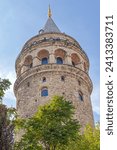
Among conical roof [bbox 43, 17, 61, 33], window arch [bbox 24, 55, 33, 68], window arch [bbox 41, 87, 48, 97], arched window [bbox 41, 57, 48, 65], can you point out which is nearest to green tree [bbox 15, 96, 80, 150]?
window arch [bbox 41, 87, 48, 97]

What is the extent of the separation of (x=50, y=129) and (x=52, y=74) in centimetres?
1612

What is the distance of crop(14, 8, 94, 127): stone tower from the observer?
2872 cm

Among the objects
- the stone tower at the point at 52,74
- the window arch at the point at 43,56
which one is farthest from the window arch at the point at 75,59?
the window arch at the point at 43,56

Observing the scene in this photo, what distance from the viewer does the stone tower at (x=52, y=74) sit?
2872 cm

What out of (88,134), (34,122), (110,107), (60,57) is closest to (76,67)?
(60,57)

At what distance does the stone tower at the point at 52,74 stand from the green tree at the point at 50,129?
11.9 metres

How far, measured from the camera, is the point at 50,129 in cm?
1458

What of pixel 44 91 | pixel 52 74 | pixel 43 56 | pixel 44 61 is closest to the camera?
pixel 44 91

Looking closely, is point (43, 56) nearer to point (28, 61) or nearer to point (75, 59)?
point (28, 61)

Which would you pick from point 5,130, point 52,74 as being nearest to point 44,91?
point 52,74

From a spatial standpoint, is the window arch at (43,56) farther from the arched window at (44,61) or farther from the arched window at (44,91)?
the arched window at (44,91)

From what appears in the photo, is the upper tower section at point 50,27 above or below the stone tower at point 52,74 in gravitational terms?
above

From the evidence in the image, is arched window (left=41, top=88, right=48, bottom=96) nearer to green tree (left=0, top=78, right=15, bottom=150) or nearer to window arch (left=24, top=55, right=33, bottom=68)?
window arch (left=24, top=55, right=33, bottom=68)

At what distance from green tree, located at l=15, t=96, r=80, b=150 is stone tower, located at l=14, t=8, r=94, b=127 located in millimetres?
11927
